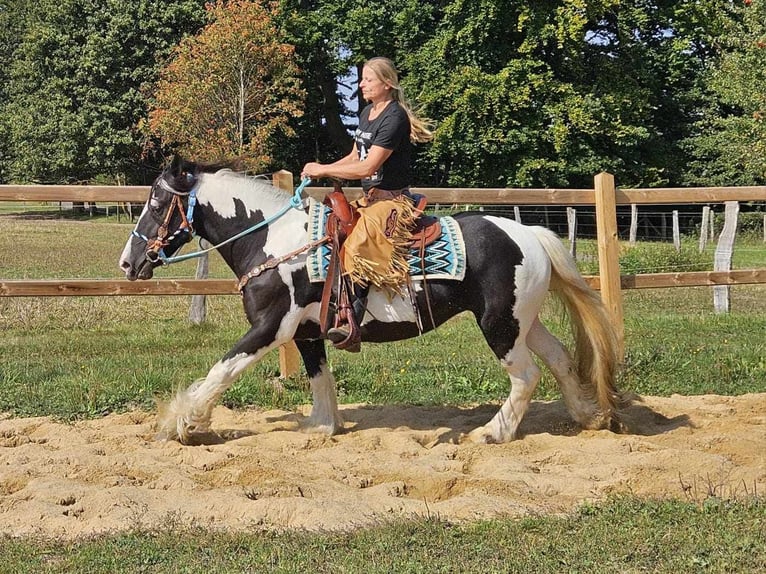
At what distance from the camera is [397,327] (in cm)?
581

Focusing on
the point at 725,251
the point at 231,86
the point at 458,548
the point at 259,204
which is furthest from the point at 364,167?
the point at 231,86

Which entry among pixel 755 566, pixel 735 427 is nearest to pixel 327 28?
pixel 735 427

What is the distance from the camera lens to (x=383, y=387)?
741 centimetres

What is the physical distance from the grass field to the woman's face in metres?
2.32

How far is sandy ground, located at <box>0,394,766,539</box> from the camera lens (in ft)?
13.7

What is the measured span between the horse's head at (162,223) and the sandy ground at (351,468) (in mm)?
1235

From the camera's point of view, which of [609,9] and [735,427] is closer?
[735,427]

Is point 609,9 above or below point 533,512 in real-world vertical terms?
above

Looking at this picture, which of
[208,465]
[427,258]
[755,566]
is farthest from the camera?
[427,258]

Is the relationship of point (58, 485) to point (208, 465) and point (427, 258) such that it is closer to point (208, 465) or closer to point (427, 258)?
point (208, 465)

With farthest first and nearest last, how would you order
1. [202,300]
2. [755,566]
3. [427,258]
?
[202,300], [427,258], [755,566]

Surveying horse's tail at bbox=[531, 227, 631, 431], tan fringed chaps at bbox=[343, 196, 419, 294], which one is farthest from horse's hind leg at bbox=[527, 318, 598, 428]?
tan fringed chaps at bbox=[343, 196, 419, 294]

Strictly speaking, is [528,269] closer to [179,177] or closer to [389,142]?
[389,142]

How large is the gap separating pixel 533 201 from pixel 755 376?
8.68 feet
